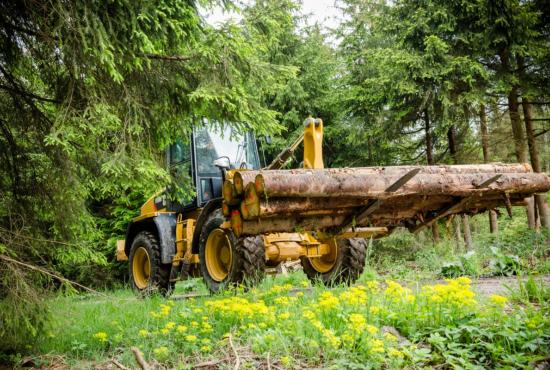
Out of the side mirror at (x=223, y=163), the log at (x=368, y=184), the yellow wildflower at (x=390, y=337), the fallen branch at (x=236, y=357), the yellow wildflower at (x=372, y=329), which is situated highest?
the side mirror at (x=223, y=163)

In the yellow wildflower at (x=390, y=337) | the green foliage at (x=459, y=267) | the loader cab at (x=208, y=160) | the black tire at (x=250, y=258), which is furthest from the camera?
the loader cab at (x=208, y=160)

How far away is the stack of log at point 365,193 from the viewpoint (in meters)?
4.19

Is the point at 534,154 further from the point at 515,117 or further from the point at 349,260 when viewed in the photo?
the point at 349,260

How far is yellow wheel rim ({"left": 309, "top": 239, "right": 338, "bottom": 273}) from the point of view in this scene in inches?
269

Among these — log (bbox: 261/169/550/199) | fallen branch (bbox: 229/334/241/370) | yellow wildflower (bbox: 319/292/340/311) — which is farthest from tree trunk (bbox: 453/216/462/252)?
fallen branch (bbox: 229/334/241/370)

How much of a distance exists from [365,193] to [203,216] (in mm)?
2955

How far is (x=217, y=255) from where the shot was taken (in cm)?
668

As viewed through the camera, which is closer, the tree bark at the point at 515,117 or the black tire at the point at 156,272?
the black tire at the point at 156,272

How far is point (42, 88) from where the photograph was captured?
5.43 metres

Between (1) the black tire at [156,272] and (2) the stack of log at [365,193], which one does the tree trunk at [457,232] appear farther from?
(1) the black tire at [156,272]

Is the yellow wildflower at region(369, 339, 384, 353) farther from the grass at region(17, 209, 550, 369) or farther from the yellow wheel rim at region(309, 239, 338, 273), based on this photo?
the yellow wheel rim at region(309, 239, 338, 273)

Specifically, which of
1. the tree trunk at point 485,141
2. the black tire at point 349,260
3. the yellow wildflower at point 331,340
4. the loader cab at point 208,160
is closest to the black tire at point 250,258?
the black tire at point 349,260

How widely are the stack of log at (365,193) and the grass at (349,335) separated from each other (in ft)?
2.65

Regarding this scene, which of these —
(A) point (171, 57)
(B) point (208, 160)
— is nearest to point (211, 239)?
(B) point (208, 160)
